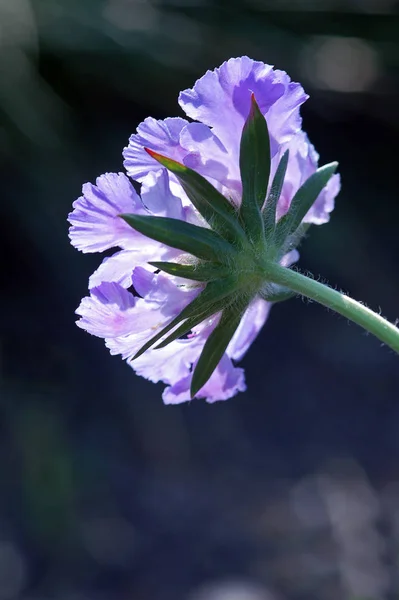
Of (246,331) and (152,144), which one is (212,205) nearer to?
(152,144)

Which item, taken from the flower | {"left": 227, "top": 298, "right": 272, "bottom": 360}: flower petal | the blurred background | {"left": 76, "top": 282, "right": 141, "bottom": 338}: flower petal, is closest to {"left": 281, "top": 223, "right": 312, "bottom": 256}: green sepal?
the flower

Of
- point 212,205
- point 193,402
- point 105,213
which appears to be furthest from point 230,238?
point 193,402

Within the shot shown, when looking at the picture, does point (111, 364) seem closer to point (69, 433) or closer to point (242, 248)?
point (69, 433)

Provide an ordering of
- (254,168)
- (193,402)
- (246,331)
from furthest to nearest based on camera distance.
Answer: (193,402)
(246,331)
(254,168)

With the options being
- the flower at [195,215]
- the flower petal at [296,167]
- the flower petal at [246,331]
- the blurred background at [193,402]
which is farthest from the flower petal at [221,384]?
the blurred background at [193,402]

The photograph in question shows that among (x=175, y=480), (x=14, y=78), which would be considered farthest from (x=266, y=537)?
(x=14, y=78)

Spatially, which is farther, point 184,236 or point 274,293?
point 274,293

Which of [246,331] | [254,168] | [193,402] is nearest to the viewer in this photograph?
[254,168]

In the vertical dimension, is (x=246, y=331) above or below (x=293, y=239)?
below

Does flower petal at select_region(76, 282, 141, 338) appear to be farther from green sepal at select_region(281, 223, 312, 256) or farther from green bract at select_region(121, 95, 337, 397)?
green sepal at select_region(281, 223, 312, 256)
